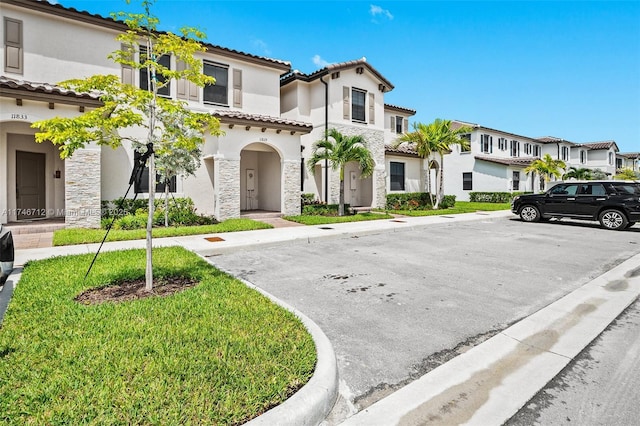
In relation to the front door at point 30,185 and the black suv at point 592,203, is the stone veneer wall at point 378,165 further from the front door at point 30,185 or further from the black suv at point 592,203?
the front door at point 30,185

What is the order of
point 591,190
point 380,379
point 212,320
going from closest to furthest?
1. point 380,379
2. point 212,320
3. point 591,190

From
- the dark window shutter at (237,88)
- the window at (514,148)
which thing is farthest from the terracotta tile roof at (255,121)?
the window at (514,148)

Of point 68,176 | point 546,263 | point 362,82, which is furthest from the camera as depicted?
point 362,82

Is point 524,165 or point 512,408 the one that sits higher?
point 524,165

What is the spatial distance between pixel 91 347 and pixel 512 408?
390cm

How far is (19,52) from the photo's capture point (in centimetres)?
1219

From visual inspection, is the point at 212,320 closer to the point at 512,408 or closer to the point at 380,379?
the point at 380,379

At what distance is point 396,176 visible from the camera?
23.7 m

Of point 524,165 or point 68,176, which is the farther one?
point 524,165

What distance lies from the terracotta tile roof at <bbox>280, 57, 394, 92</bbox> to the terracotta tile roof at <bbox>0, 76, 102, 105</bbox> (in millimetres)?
10835

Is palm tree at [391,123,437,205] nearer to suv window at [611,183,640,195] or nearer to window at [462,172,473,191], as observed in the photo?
suv window at [611,183,640,195]

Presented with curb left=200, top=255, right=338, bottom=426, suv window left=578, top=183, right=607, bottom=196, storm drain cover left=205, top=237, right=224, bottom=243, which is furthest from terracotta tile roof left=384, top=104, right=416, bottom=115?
curb left=200, top=255, right=338, bottom=426

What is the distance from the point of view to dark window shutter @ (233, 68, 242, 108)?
16.8 m

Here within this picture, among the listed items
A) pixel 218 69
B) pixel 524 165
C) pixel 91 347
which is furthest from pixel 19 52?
pixel 524 165
